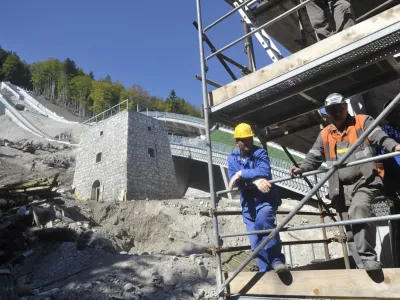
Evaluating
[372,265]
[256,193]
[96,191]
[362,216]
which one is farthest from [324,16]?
[96,191]

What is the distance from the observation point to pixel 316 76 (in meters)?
3.33

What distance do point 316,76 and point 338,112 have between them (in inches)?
25.2

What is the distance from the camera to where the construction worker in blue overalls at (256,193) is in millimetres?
3157

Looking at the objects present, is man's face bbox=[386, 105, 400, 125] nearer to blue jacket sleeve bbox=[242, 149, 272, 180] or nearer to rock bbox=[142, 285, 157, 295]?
blue jacket sleeve bbox=[242, 149, 272, 180]

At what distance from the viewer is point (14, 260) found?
30.8 feet

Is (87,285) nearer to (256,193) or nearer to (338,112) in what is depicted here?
(256,193)

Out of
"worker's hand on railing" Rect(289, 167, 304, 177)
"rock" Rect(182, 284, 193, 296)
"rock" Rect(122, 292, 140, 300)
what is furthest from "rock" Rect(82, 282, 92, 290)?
"worker's hand on railing" Rect(289, 167, 304, 177)

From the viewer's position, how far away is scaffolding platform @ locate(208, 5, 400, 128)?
111 inches

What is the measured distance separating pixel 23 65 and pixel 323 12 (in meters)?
91.4

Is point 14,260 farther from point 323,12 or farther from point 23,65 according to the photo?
point 23,65

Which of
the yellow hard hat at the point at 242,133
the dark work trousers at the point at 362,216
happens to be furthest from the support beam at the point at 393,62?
the yellow hard hat at the point at 242,133

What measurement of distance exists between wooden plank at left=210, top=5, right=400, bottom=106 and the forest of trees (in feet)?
212

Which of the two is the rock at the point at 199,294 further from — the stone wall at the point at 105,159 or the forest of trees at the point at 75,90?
the forest of trees at the point at 75,90

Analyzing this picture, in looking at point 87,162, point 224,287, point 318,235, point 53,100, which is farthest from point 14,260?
point 53,100
